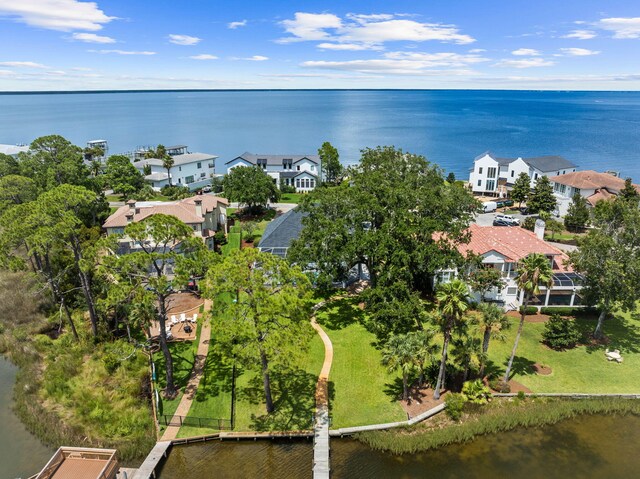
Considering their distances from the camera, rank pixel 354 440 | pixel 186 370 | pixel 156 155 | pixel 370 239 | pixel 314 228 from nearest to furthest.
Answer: pixel 354 440 → pixel 186 370 → pixel 370 239 → pixel 314 228 → pixel 156 155

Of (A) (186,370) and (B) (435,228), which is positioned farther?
(B) (435,228)

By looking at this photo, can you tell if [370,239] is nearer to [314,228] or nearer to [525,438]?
[314,228]

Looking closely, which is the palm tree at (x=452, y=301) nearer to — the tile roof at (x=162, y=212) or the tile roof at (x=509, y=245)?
the tile roof at (x=509, y=245)

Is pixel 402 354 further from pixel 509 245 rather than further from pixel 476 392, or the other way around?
pixel 509 245

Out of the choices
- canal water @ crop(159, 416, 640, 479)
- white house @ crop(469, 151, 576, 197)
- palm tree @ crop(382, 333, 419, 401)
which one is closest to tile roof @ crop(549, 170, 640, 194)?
white house @ crop(469, 151, 576, 197)

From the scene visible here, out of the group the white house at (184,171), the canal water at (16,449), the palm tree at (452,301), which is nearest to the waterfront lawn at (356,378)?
the palm tree at (452,301)

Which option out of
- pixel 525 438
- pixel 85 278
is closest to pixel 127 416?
pixel 85 278
